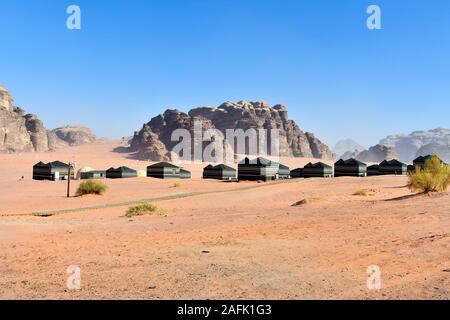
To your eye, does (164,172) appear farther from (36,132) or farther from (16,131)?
(36,132)

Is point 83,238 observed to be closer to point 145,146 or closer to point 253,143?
point 145,146

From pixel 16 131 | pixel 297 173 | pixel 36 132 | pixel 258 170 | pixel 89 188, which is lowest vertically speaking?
pixel 89 188

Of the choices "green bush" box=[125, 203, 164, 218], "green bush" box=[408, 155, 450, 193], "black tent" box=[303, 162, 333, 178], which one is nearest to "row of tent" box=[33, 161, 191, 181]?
"black tent" box=[303, 162, 333, 178]

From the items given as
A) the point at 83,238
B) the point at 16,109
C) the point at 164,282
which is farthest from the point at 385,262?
the point at 16,109

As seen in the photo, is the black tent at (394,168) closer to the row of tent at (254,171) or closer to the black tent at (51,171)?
the row of tent at (254,171)

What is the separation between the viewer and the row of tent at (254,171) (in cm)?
5878

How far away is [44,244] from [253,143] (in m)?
183

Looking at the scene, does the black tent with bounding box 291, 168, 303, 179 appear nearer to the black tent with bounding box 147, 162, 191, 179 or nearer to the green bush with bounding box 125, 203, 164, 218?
the black tent with bounding box 147, 162, 191, 179

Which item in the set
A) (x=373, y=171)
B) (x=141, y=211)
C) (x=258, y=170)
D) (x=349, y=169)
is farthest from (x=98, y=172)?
(x=141, y=211)

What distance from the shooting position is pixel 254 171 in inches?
2296

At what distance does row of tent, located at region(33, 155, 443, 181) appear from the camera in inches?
2314

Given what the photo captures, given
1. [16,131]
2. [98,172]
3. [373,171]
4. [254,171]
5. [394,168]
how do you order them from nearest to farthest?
1. [254,171]
2. [98,172]
3. [394,168]
4. [373,171]
5. [16,131]

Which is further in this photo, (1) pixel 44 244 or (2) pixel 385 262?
(1) pixel 44 244
